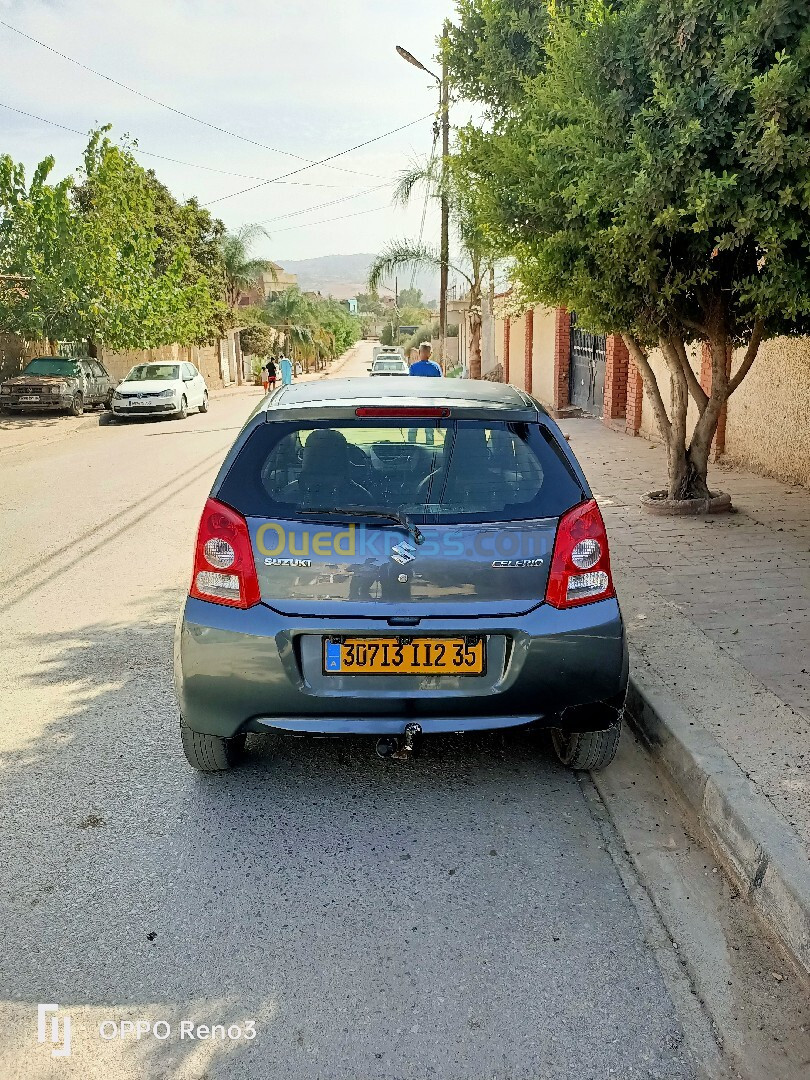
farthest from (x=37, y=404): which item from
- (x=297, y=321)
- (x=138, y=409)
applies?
(x=297, y=321)

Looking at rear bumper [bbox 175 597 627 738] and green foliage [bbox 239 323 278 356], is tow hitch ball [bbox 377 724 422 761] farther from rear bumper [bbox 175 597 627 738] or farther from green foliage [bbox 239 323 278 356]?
green foliage [bbox 239 323 278 356]


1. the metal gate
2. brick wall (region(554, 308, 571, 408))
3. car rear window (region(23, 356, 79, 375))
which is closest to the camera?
the metal gate

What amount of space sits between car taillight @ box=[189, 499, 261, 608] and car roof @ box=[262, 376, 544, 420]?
0.45m

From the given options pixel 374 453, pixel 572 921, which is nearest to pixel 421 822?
pixel 572 921

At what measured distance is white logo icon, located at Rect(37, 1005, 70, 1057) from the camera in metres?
2.32

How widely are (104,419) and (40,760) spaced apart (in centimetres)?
2081

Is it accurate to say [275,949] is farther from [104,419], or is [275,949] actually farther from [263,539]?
[104,419]

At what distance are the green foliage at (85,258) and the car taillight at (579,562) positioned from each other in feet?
78.6

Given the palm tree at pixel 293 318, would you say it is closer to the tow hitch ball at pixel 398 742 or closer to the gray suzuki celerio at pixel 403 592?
the gray suzuki celerio at pixel 403 592

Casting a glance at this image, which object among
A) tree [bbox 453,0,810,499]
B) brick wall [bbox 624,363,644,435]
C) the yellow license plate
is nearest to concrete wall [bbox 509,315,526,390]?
brick wall [bbox 624,363,644,435]

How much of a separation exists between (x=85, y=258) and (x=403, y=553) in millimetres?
24477

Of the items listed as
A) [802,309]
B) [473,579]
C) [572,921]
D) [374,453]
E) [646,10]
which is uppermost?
[646,10]

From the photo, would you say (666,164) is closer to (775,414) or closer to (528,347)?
(775,414)

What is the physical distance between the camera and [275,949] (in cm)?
269
